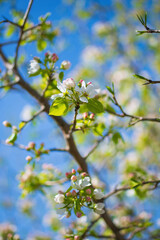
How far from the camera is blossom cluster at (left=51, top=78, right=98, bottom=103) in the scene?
28.7 inches

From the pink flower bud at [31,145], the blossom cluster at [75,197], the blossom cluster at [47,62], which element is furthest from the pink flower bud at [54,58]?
the blossom cluster at [75,197]

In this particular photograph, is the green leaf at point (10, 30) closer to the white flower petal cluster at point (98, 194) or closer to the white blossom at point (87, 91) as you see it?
the white blossom at point (87, 91)

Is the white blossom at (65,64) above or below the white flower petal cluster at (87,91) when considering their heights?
above

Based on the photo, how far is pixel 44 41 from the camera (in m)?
1.41

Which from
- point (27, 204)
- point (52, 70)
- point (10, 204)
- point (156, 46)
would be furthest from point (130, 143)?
point (10, 204)

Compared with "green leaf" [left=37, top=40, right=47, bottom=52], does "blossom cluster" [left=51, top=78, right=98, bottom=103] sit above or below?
below

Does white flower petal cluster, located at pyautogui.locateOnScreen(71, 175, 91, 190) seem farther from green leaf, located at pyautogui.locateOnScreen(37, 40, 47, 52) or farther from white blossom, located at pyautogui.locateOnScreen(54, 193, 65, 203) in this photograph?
green leaf, located at pyautogui.locateOnScreen(37, 40, 47, 52)

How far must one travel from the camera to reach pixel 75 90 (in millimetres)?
737

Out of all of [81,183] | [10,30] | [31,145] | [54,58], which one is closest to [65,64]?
[54,58]

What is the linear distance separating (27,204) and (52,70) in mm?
2920

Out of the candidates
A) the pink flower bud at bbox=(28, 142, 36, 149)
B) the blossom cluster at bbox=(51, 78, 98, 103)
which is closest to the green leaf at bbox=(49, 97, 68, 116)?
the blossom cluster at bbox=(51, 78, 98, 103)

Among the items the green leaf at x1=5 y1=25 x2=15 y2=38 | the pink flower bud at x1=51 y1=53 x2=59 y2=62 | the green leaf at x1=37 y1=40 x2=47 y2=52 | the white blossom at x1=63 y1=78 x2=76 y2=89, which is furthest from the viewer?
the green leaf at x1=5 y1=25 x2=15 y2=38

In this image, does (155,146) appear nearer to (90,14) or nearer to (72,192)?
(72,192)

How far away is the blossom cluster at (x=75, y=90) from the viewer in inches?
28.7
